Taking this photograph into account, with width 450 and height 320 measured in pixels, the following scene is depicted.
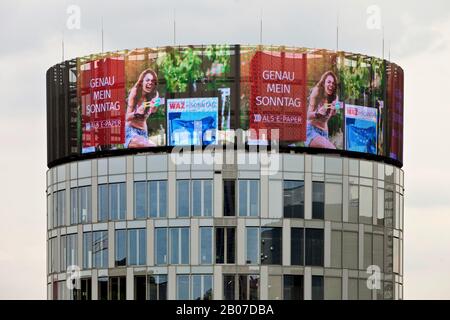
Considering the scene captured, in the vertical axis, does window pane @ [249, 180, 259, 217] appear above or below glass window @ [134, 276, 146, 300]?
above

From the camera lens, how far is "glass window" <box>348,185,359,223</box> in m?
120

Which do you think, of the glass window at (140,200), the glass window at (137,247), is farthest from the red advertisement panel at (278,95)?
the glass window at (137,247)

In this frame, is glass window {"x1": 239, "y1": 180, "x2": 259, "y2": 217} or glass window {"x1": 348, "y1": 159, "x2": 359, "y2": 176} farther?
glass window {"x1": 348, "y1": 159, "x2": 359, "y2": 176}

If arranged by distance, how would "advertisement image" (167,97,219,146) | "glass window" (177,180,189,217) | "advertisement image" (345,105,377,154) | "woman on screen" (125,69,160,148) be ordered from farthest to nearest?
"advertisement image" (345,105,377,154) < "woman on screen" (125,69,160,148) < "glass window" (177,180,189,217) < "advertisement image" (167,97,219,146)

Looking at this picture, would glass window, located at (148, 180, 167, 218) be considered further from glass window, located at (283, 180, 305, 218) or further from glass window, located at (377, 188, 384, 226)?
glass window, located at (377, 188, 384, 226)

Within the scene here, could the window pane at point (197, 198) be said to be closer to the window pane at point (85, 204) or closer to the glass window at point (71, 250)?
the window pane at point (85, 204)

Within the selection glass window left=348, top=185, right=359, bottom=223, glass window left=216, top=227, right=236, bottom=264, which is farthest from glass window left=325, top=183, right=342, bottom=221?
glass window left=216, top=227, right=236, bottom=264

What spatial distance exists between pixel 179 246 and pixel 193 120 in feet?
34.3

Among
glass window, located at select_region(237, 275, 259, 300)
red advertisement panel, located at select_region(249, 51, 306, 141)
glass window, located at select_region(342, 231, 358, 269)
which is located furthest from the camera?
glass window, located at select_region(342, 231, 358, 269)

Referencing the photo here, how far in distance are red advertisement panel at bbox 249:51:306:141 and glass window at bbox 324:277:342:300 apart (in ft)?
39.2

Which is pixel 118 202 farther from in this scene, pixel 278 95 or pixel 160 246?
pixel 278 95
